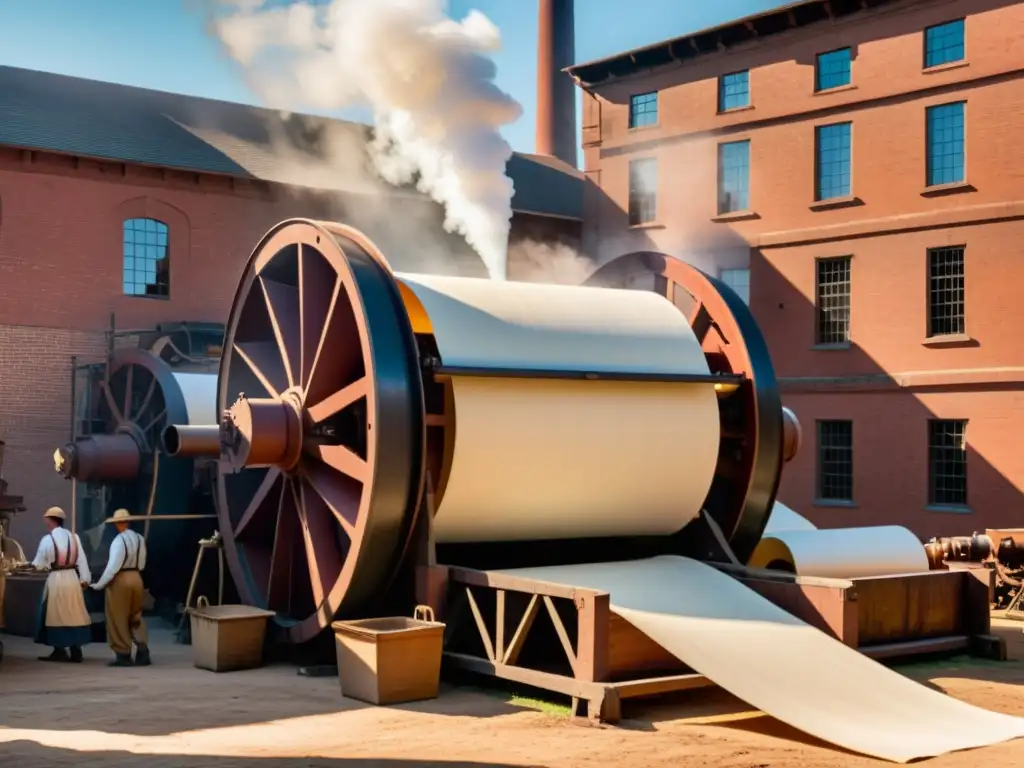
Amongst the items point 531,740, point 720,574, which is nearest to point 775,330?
point 720,574

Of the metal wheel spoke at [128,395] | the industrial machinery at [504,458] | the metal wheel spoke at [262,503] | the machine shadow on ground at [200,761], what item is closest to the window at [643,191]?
the metal wheel spoke at [128,395]

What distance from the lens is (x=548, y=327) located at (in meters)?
11.7

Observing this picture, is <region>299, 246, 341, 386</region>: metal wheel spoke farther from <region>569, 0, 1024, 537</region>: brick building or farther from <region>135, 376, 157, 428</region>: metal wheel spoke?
<region>569, 0, 1024, 537</region>: brick building

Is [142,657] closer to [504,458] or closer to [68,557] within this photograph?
[68,557]

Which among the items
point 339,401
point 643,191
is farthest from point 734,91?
point 339,401

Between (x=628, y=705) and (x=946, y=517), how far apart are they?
18.6 m

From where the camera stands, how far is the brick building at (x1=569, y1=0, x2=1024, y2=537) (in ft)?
88.2

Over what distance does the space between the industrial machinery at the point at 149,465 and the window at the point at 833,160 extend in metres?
15.4

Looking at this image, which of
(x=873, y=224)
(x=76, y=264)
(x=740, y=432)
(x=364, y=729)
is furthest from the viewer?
(x=873, y=224)

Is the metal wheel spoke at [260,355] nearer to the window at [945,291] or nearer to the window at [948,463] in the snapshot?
the window at [948,463]

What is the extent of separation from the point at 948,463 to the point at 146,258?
55.7ft

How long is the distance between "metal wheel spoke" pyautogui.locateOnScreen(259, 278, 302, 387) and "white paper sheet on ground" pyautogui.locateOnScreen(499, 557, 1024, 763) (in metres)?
3.18

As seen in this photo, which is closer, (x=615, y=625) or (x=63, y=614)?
(x=615, y=625)

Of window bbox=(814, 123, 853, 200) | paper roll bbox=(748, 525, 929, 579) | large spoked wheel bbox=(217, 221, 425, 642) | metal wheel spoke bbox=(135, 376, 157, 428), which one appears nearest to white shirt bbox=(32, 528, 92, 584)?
large spoked wheel bbox=(217, 221, 425, 642)
